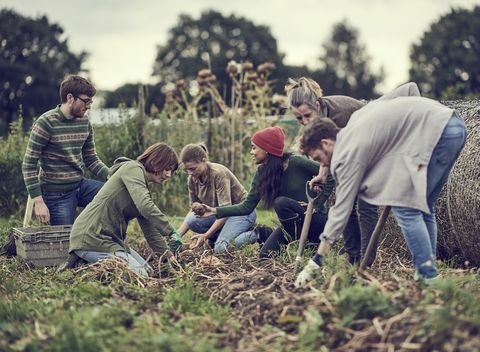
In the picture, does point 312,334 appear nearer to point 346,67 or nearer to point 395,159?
point 395,159

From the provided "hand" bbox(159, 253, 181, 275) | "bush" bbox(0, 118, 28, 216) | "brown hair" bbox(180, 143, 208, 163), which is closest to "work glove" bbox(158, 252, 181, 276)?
"hand" bbox(159, 253, 181, 275)

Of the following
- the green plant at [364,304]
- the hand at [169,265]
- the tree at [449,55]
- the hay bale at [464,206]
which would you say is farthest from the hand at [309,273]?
the tree at [449,55]

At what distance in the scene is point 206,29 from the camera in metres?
44.3

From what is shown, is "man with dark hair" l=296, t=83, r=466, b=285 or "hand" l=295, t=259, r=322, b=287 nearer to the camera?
"man with dark hair" l=296, t=83, r=466, b=285

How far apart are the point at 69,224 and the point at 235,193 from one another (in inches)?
62.6

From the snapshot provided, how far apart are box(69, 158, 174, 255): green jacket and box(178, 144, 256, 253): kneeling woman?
933 mm

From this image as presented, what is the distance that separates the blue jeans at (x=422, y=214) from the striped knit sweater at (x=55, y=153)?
3.52 meters

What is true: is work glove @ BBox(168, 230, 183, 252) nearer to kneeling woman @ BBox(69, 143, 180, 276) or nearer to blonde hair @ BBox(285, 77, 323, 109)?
kneeling woman @ BBox(69, 143, 180, 276)

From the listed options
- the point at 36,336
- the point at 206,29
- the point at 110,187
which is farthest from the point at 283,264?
the point at 206,29

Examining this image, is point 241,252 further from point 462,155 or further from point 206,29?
point 206,29

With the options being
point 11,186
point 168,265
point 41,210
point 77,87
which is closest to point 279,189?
point 168,265

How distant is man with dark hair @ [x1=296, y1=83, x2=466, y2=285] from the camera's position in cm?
460

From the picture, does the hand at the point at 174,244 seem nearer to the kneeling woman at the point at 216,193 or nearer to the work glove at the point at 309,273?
the kneeling woman at the point at 216,193

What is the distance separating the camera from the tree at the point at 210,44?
136ft
